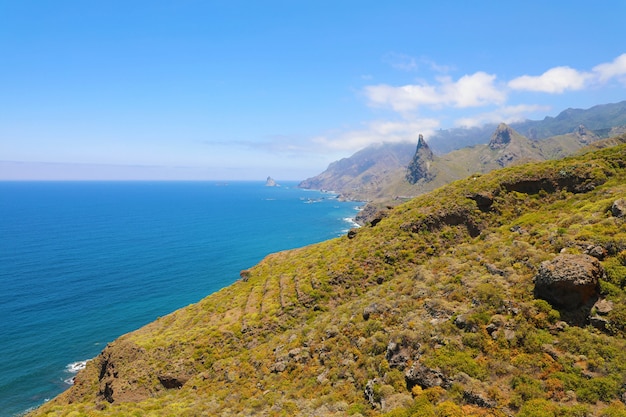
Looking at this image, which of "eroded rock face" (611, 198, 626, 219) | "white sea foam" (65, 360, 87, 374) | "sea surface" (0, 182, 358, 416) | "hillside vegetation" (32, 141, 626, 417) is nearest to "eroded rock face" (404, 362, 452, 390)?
"hillside vegetation" (32, 141, 626, 417)

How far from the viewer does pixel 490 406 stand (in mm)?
15352

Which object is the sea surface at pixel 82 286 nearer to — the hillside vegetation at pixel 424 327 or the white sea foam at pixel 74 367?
the white sea foam at pixel 74 367

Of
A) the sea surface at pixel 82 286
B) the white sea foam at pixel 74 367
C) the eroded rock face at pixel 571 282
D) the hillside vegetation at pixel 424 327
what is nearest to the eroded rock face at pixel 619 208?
the hillside vegetation at pixel 424 327

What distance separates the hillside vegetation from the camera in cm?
1656

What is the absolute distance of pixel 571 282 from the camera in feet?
60.0

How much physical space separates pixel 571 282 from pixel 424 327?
29.7ft

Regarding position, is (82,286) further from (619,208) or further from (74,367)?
(619,208)

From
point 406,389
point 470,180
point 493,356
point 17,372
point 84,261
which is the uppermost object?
point 470,180

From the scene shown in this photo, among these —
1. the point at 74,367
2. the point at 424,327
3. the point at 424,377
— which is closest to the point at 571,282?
the point at 424,327

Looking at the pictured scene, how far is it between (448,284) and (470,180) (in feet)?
95.9

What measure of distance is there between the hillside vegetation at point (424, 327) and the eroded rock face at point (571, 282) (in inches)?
9.7

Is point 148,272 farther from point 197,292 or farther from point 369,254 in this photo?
point 369,254

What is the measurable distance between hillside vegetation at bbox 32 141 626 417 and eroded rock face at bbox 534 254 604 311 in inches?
9.7

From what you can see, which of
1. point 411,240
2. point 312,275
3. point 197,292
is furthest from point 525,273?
point 197,292
